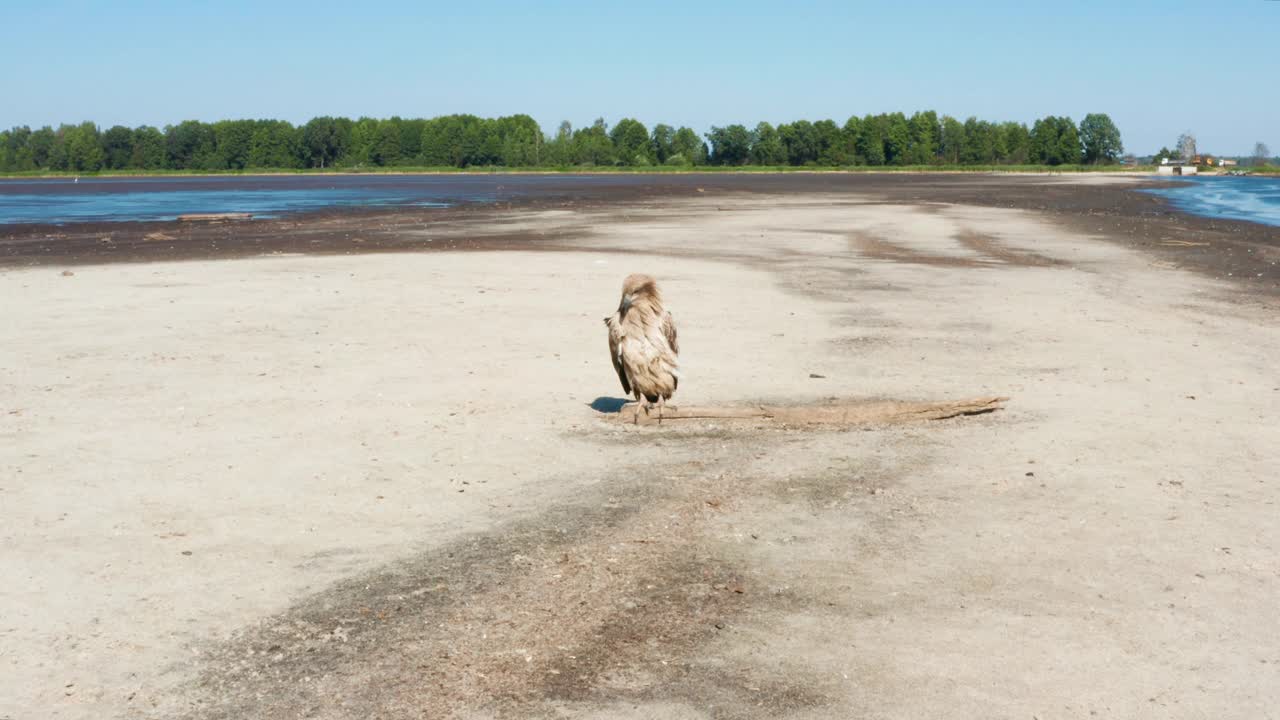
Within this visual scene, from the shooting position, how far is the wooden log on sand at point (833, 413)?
10141 millimetres

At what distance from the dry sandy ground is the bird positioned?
0.42m

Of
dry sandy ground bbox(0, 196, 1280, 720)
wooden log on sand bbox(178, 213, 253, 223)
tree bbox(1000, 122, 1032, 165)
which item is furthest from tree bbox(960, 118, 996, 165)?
dry sandy ground bbox(0, 196, 1280, 720)

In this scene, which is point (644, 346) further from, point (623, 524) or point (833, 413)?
point (623, 524)

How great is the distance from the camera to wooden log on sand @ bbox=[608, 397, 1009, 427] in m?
10.1

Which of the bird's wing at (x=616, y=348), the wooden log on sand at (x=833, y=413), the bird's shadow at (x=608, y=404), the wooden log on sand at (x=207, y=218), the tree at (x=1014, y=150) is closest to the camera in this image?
the wooden log on sand at (x=833, y=413)

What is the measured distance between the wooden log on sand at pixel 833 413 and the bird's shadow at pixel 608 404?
1.63 feet

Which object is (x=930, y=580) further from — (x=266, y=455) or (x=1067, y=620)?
(x=266, y=455)

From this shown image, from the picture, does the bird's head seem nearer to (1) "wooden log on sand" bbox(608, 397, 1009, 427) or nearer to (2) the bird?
(2) the bird

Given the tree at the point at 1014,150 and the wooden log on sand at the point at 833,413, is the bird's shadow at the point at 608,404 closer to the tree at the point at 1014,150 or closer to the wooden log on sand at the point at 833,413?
the wooden log on sand at the point at 833,413

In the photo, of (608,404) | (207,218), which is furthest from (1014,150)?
(608,404)

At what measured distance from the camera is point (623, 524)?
24.8 feet

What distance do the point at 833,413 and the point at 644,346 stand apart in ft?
5.73

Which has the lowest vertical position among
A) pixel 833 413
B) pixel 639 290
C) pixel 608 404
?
pixel 608 404

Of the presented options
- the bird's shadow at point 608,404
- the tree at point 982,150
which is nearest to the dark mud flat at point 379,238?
the bird's shadow at point 608,404
